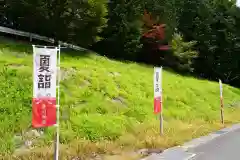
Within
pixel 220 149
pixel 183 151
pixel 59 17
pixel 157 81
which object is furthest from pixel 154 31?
pixel 183 151

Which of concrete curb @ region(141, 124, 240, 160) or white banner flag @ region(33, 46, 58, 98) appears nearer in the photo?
white banner flag @ region(33, 46, 58, 98)

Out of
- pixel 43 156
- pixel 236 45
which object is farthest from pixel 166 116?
pixel 236 45

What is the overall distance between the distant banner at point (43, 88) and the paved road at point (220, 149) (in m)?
4.92

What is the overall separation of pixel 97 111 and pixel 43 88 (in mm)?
6305

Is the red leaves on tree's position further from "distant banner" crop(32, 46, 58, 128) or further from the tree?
"distant banner" crop(32, 46, 58, 128)

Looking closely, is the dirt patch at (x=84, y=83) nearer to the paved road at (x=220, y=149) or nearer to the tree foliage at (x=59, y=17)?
the paved road at (x=220, y=149)

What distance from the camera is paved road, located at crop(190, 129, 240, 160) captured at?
40.7ft

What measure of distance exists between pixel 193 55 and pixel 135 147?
24.6 meters

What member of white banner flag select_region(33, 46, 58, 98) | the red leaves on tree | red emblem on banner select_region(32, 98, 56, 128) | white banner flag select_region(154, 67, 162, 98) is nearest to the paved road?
white banner flag select_region(154, 67, 162, 98)

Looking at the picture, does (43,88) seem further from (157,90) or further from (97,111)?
(157,90)

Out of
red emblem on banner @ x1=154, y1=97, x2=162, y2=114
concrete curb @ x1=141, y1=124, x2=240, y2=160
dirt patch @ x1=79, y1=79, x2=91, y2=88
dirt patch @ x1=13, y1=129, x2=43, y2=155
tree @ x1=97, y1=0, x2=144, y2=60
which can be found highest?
tree @ x1=97, y1=0, x2=144, y2=60

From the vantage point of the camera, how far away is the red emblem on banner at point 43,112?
9336 mm

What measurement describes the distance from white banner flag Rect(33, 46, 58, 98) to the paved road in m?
5.07

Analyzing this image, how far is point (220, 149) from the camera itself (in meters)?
14.0
